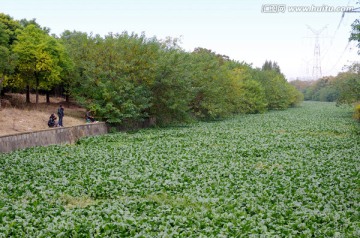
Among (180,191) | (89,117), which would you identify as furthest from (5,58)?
(180,191)

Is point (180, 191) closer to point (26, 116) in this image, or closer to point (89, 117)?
point (89, 117)

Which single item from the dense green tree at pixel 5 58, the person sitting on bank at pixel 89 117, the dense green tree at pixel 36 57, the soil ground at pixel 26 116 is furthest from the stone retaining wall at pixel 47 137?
the dense green tree at pixel 36 57

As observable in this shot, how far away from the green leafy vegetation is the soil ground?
19.2 feet

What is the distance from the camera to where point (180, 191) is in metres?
12.3

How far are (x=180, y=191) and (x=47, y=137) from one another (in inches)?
430

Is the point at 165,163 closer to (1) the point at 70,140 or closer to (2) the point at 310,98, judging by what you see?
(1) the point at 70,140

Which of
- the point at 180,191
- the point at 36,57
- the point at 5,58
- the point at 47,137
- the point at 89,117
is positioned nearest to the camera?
the point at 180,191

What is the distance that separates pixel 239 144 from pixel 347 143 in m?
6.54

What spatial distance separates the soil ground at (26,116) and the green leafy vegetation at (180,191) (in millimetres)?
5848

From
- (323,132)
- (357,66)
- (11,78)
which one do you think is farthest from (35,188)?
(357,66)

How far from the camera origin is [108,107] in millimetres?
28141

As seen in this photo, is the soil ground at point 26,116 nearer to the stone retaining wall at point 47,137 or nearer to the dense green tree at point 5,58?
the dense green tree at point 5,58

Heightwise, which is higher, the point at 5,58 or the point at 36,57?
the point at 36,57

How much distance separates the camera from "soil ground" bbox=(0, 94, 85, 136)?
2458cm
